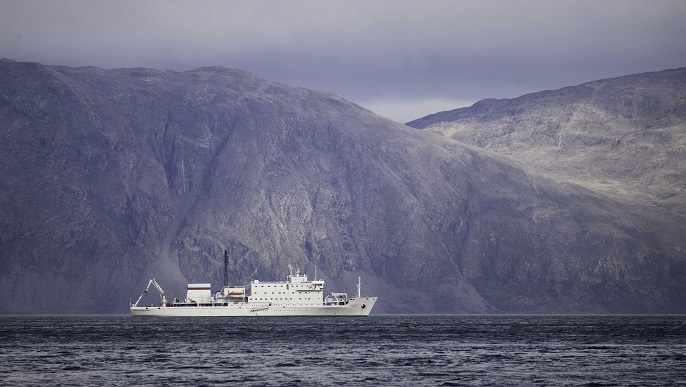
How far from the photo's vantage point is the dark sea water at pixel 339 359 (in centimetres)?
9456

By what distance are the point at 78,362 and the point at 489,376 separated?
133 ft

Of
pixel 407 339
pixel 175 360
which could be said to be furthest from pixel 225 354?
pixel 407 339

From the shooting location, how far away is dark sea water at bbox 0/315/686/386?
9456 cm

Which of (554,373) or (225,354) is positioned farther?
(225,354)

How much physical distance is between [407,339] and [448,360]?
143 ft

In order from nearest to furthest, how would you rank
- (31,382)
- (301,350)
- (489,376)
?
1. (31,382)
2. (489,376)
3. (301,350)

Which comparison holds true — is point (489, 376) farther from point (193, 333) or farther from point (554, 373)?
point (193, 333)

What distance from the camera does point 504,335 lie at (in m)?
176

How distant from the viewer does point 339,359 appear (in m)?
117

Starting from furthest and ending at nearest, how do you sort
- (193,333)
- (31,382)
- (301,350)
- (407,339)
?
(193,333) < (407,339) < (301,350) < (31,382)

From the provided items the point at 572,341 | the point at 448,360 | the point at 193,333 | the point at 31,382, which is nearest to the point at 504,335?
the point at 572,341

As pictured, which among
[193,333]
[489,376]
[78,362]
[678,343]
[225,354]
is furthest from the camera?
[193,333]

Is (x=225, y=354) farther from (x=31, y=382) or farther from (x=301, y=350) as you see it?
(x=31, y=382)

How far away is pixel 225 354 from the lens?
123 meters
